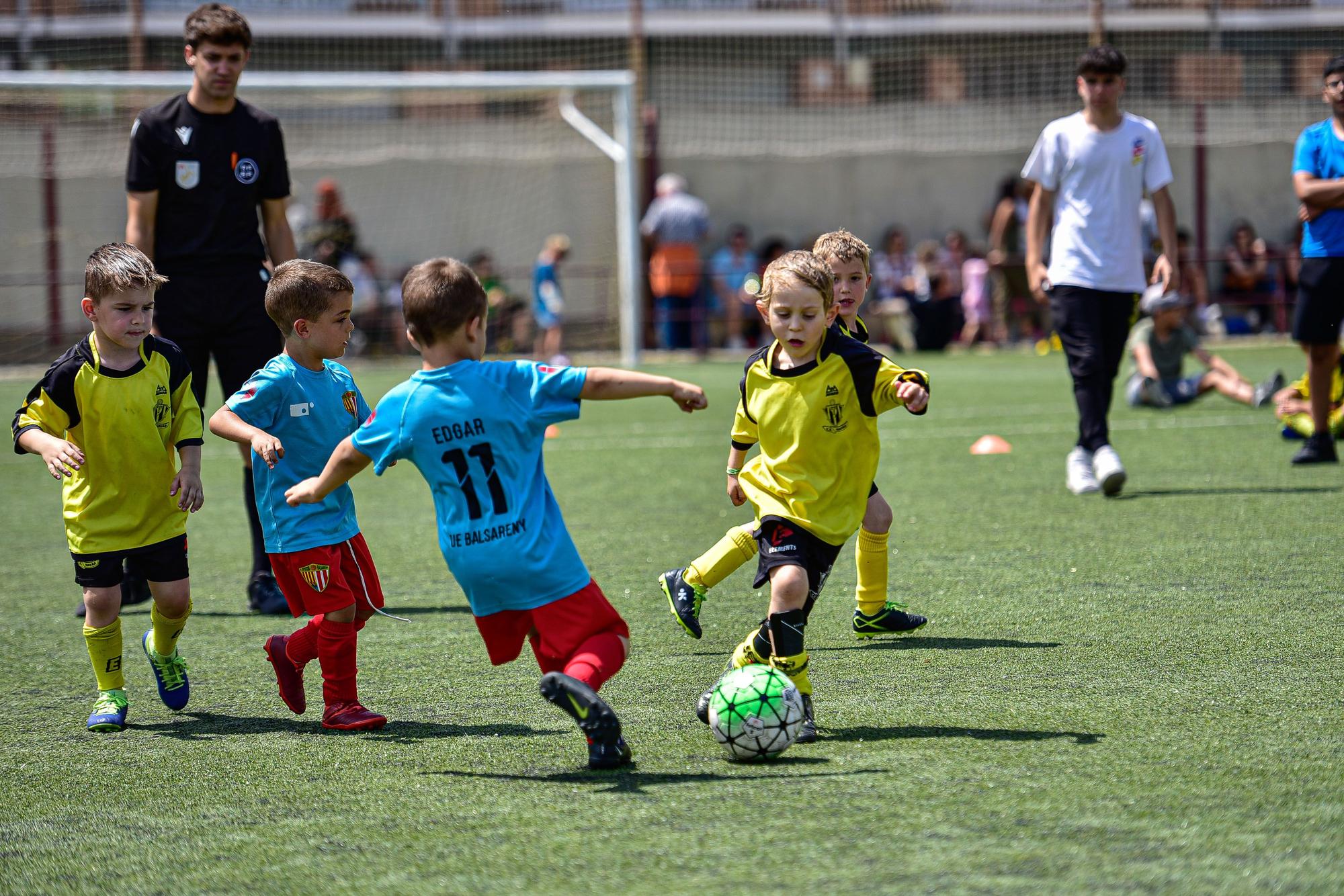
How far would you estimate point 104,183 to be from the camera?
20797 mm

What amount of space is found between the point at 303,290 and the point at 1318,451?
21.5 ft

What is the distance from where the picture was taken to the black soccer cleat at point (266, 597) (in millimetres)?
6102

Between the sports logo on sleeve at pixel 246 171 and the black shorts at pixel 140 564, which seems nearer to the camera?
the black shorts at pixel 140 564

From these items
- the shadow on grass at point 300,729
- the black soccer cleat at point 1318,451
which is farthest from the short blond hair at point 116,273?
the black soccer cleat at point 1318,451

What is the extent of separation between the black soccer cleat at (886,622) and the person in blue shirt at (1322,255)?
4.23 meters

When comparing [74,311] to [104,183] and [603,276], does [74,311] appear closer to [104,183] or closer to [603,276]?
[104,183]

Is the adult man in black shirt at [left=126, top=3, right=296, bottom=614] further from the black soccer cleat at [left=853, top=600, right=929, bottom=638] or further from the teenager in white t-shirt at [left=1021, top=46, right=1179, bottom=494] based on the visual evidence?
the teenager in white t-shirt at [left=1021, top=46, right=1179, bottom=494]

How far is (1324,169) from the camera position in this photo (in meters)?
8.21

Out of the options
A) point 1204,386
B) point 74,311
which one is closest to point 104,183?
point 74,311

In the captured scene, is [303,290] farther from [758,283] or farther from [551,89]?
[758,283]

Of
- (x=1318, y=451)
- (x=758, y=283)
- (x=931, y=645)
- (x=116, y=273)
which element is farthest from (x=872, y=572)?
(x=758, y=283)

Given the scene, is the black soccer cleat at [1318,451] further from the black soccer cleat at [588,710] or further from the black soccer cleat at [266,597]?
the black soccer cleat at [588,710]

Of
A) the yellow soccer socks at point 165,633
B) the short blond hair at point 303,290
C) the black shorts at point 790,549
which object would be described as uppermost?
the short blond hair at point 303,290

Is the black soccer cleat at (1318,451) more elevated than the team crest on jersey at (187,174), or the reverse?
the team crest on jersey at (187,174)
